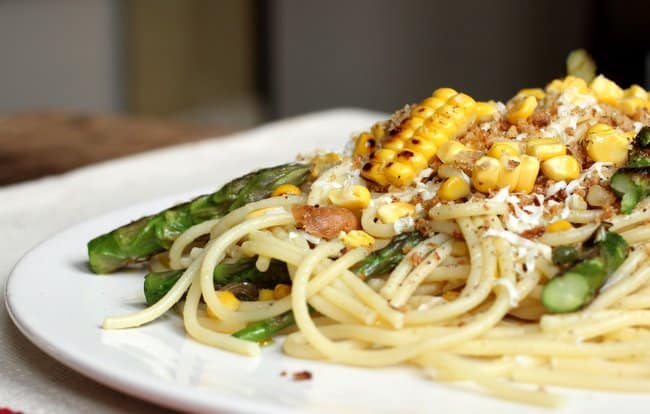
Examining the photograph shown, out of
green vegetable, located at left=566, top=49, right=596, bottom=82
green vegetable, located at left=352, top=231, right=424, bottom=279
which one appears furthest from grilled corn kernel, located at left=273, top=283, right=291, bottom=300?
green vegetable, located at left=566, top=49, right=596, bottom=82

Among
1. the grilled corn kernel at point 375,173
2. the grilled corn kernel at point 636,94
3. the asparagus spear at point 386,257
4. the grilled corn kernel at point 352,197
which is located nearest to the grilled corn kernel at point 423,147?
the grilled corn kernel at point 375,173

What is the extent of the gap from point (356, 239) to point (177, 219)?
89cm

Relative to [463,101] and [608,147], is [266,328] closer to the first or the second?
[463,101]

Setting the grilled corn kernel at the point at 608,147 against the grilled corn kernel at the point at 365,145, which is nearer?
the grilled corn kernel at the point at 608,147

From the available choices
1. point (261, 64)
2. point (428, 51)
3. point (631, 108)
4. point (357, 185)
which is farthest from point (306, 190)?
point (261, 64)

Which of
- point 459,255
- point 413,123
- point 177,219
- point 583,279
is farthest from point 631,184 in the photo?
point 177,219

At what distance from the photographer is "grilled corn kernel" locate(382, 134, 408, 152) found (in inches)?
140

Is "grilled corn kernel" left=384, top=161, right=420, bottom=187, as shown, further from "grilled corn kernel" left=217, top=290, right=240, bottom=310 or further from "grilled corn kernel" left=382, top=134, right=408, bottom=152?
"grilled corn kernel" left=217, top=290, right=240, bottom=310

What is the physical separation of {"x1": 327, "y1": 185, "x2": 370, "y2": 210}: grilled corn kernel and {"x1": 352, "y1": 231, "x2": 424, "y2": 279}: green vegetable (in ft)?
0.61

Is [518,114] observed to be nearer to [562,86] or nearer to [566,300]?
[562,86]

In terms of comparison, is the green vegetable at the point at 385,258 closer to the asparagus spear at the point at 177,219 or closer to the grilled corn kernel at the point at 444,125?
the grilled corn kernel at the point at 444,125

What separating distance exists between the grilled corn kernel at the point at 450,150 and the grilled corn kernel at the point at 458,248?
0.99 feet

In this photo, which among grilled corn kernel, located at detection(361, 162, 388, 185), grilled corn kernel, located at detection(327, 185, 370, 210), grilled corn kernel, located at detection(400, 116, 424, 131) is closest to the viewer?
grilled corn kernel, located at detection(327, 185, 370, 210)

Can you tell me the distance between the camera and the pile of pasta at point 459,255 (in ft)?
9.39
